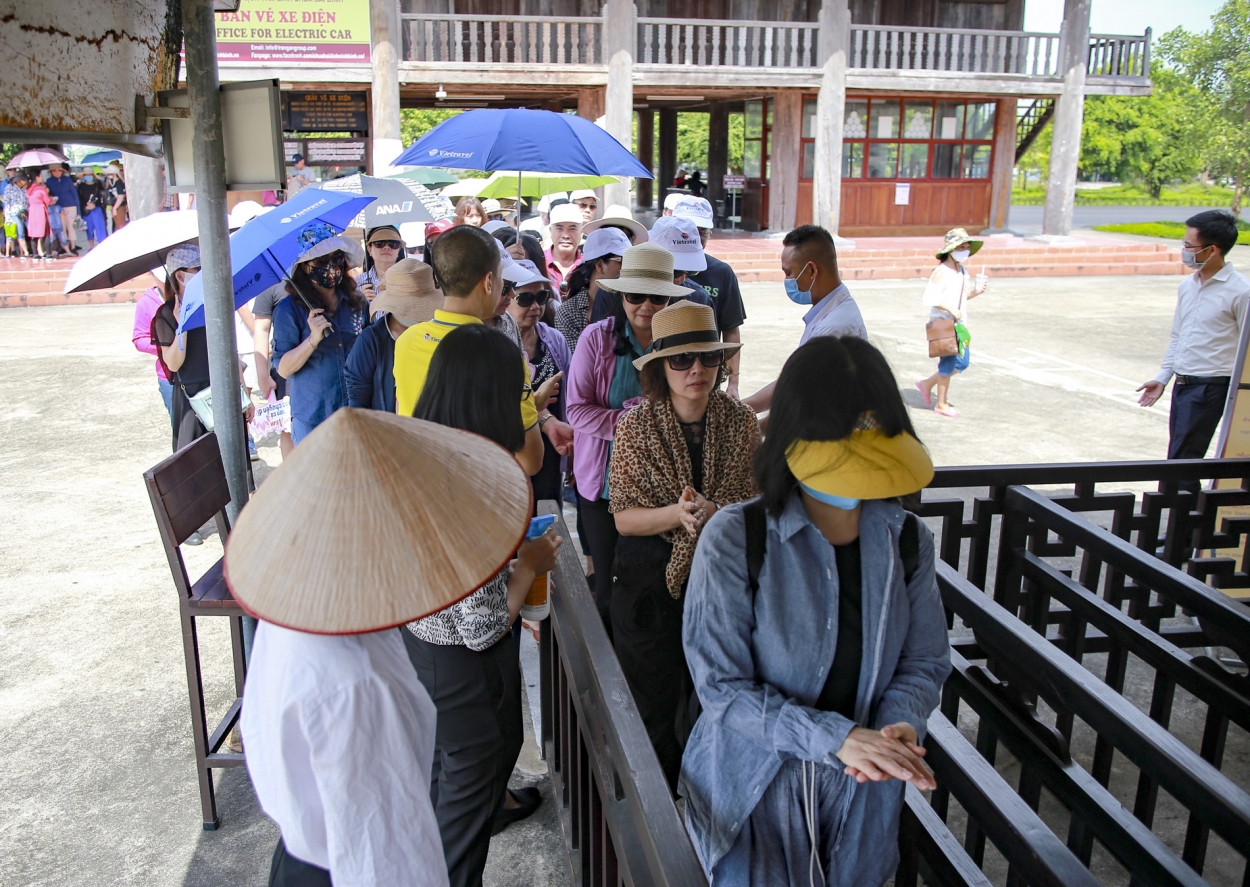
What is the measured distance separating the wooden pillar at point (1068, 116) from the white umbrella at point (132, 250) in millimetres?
21089

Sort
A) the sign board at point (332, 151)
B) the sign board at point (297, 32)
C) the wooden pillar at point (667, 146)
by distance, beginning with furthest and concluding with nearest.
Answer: the wooden pillar at point (667, 146) → the sign board at point (332, 151) → the sign board at point (297, 32)

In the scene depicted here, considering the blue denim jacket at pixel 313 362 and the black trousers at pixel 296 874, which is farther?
the blue denim jacket at pixel 313 362

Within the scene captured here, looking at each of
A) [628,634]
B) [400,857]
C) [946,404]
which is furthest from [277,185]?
[946,404]

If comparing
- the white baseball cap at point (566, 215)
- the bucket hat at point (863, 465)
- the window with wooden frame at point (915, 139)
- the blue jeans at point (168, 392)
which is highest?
the window with wooden frame at point (915, 139)

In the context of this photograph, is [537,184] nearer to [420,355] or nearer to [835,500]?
[420,355]

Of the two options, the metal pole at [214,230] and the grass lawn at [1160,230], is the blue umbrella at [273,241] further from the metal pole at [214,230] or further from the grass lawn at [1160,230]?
the grass lawn at [1160,230]

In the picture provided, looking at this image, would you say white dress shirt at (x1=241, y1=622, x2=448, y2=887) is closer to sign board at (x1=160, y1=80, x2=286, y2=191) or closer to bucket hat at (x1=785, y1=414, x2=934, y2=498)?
bucket hat at (x1=785, y1=414, x2=934, y2=498)

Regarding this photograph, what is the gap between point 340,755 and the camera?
4.90 ft

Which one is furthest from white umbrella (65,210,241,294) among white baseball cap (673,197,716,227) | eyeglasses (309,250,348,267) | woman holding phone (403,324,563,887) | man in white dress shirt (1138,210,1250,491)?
man in white dress shirt (1138,210,1250,491)

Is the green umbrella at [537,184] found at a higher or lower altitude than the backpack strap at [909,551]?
higher

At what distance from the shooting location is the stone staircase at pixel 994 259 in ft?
60.6

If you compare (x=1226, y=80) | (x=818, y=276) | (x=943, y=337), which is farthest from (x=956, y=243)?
(x=1226, y=80)

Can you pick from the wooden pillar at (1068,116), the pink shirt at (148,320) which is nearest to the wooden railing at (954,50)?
the wooden pillar at (1068,116)

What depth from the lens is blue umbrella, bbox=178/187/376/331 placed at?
4.28 metres
